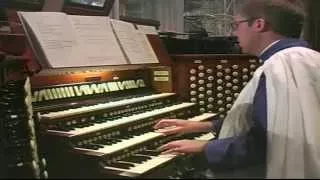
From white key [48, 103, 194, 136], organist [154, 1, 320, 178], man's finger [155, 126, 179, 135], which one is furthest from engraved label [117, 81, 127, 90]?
organist [154, 1, 320, 178]

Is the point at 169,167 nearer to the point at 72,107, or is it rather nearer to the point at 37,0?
the point at 72,107

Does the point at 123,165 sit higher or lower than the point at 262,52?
lower

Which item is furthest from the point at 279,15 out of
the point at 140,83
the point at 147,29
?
the point at 147,29

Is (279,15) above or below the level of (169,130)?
above

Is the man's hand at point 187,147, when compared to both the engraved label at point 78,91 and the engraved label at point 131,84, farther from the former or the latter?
the engraved label at point 131,84

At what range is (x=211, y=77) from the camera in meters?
3.34

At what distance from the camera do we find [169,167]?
1.94m

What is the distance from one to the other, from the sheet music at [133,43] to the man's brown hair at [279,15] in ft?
3.49

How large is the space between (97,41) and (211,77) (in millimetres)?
1055

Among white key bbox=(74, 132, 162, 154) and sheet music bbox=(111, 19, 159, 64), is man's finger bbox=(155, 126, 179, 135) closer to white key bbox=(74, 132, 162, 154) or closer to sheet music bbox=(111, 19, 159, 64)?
white key bbox=(74, 132, 162, 154)

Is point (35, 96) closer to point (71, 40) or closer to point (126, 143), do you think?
point (71, 40)

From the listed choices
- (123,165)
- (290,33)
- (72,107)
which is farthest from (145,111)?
(290,33)

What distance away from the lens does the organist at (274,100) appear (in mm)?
1666

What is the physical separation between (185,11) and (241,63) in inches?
47.0
